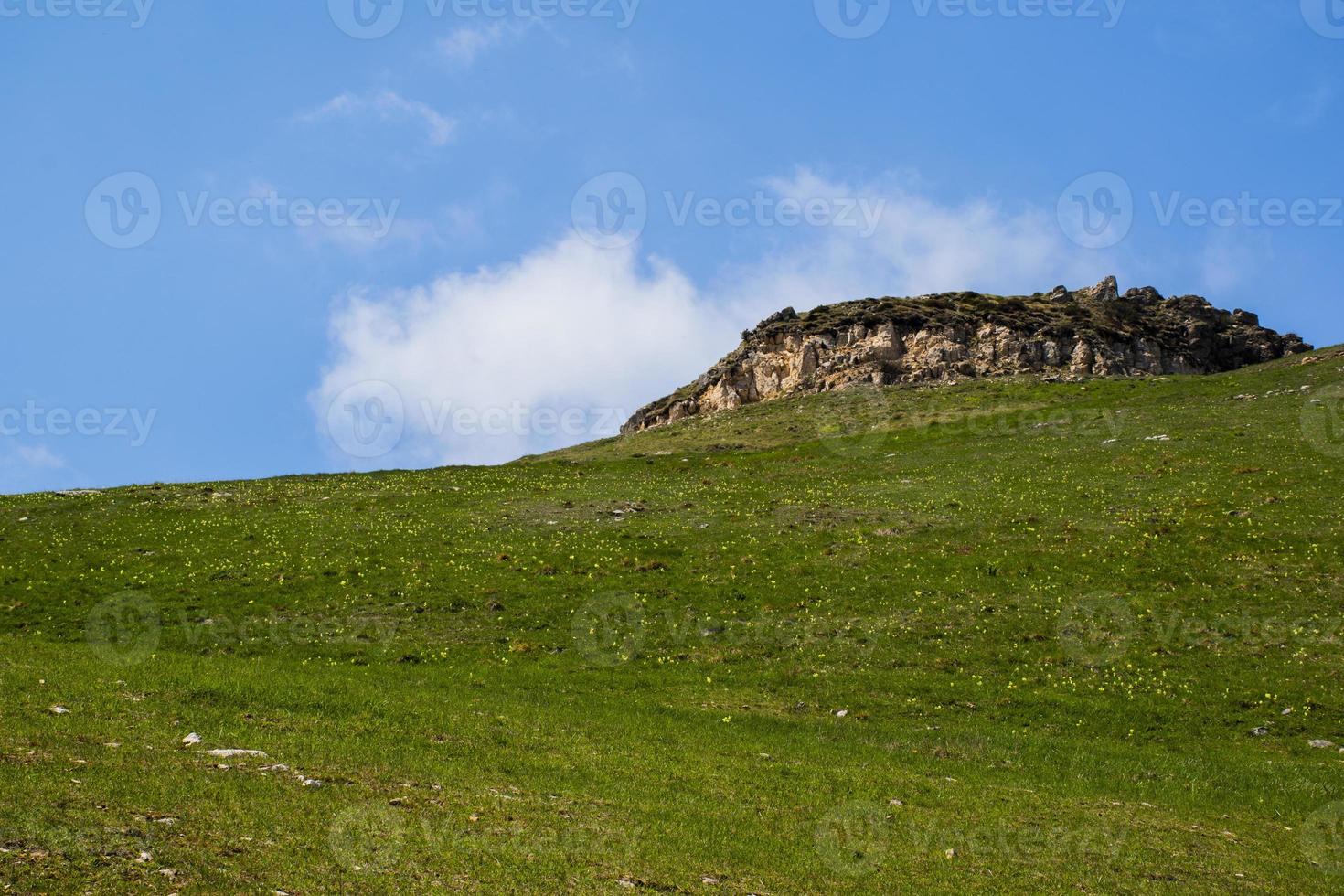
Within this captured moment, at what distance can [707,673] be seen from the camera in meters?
34.8

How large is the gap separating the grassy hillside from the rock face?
31.9 meters

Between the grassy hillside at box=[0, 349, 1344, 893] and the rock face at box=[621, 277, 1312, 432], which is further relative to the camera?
the rock face at box=[621, 277, 1312, 432]

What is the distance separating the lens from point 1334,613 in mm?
37781

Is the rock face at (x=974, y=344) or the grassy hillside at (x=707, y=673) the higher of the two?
the rock face at (x=974, y=344)

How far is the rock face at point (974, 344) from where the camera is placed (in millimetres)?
100688

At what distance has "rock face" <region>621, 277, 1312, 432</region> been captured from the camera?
10069 centimetres

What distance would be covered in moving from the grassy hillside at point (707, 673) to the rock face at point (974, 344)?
31.9 metres

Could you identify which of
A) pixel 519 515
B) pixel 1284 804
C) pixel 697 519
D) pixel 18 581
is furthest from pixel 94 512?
pixel 1284 804

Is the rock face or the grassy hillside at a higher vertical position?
the rock face

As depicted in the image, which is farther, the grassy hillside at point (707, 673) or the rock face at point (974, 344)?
the rock face at point (974, 344)

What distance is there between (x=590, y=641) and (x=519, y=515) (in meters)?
18.6

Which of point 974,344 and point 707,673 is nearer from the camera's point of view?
point 707,673

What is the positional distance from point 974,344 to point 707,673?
249 feet

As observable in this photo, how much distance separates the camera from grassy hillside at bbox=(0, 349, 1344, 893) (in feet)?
60.1
